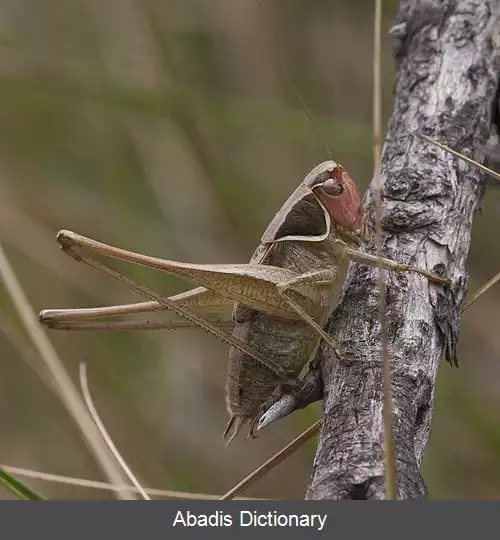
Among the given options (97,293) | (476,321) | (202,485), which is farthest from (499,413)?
(97,293)

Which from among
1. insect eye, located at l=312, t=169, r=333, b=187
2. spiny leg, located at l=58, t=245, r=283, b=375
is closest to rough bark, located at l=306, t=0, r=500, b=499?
insect eye, located at l=312, t=169, r=333, b=187

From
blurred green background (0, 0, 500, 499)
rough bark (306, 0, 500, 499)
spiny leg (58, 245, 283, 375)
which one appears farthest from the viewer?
blurred green background (0, 0, 500, 499)

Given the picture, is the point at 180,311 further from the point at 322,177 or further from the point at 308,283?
the point at 322,177

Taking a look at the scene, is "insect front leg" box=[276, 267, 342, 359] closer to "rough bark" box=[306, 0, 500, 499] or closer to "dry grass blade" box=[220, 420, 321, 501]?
"rough bark" box=[306, 0, 500, 499]

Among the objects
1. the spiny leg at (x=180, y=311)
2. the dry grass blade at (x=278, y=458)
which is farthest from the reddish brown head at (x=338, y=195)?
the dry grass blade at (x=278, y=458)

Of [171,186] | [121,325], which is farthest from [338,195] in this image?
[171,186]

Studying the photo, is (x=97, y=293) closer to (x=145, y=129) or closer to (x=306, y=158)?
(x=145, y=129)
